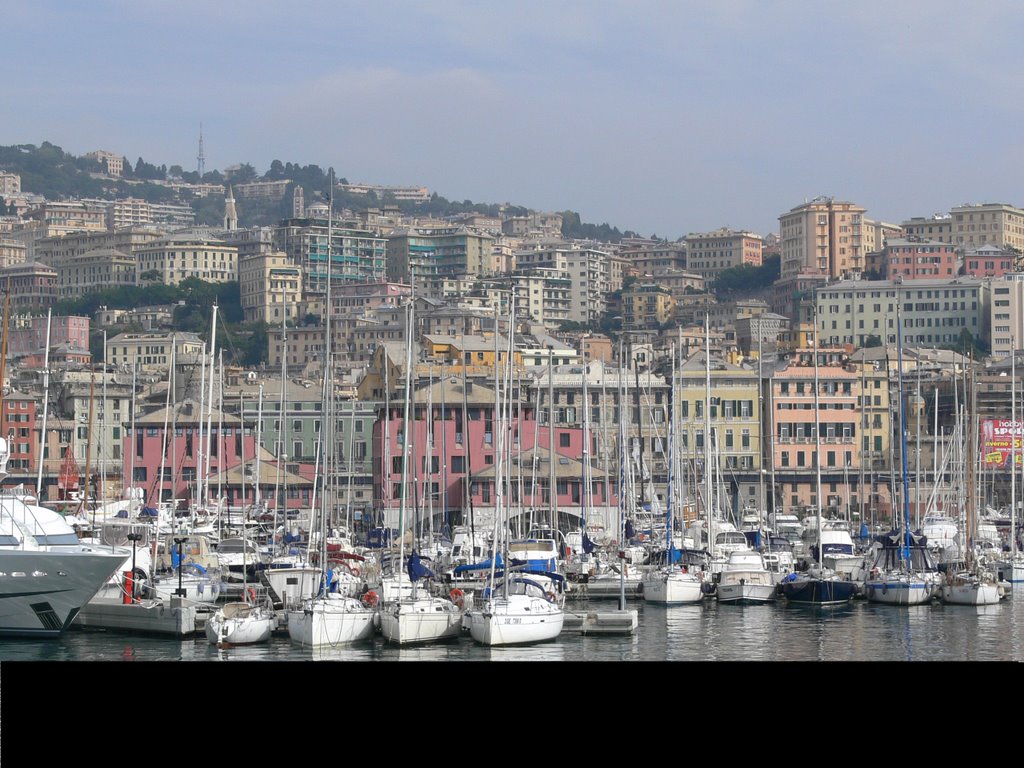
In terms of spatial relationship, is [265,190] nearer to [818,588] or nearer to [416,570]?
[818,588]

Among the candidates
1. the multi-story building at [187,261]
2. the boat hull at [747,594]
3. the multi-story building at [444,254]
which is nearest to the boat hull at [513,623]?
the boat hull at [747,594]

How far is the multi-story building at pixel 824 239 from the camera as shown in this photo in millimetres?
93500

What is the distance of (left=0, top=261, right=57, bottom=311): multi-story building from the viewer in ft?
344

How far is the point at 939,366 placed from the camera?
59562 mm

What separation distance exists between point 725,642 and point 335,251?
8878 centimetres

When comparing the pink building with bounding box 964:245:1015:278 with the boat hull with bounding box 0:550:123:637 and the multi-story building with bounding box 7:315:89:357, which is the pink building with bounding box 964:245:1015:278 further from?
the boat hull with bounding box 0:550:123:637

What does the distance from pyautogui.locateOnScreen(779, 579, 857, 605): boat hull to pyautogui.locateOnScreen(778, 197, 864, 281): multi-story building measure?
6950cm

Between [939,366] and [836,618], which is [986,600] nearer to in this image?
[836,618]

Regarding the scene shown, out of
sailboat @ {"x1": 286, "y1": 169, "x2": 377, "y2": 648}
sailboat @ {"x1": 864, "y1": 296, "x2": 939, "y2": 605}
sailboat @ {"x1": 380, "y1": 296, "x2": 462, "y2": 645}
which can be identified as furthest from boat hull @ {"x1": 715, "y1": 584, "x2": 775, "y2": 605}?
sailboat @ {"x1": 286, "y1": 169, "x2": 377, "y2": 648}

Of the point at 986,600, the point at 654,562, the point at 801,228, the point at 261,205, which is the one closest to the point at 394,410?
the point at 654,562

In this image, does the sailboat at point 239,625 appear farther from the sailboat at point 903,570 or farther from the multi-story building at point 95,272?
the multi-story building at point 95,272

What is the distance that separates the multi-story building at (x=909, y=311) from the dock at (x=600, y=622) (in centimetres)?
5475
